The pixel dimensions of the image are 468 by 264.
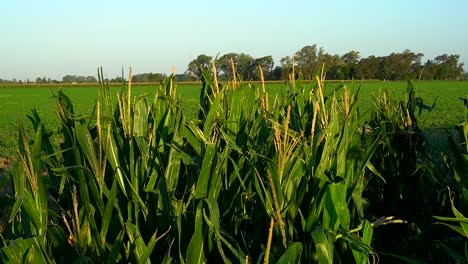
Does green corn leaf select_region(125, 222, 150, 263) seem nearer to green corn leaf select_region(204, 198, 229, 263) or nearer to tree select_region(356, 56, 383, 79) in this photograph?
green corn leaf select_region(204, 198, 229, 263)

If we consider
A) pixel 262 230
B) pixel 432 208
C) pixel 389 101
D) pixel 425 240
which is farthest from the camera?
pixel 389 101

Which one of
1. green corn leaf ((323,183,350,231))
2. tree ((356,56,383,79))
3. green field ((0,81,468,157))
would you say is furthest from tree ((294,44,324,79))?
tree ((356,56,383,79))

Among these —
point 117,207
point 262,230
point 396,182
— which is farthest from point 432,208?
point 117,207

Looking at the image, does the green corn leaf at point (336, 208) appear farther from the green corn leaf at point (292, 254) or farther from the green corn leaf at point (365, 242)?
the green corn leaf at point (292, 254)

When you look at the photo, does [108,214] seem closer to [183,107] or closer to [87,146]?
[87,146]

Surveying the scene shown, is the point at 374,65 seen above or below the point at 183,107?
above

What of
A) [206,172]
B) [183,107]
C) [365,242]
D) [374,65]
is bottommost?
[183,107]

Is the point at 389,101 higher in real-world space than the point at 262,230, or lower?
higher

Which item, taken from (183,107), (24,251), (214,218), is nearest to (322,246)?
(214,218)

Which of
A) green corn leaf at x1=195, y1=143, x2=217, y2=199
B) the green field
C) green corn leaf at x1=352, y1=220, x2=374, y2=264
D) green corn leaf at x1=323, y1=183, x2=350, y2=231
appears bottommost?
the green field

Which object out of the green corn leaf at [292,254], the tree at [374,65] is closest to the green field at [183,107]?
the green corn leaf at [292,254]

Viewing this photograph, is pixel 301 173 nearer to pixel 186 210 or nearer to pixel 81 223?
pixel 186 210

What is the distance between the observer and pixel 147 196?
253 centimetres

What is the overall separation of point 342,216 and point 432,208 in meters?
1.65
